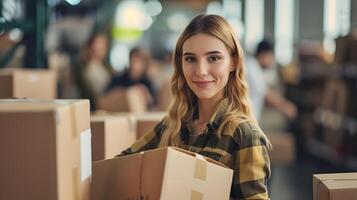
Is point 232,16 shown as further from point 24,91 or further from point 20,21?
point 24,91

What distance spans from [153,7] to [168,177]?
16601 millimetres

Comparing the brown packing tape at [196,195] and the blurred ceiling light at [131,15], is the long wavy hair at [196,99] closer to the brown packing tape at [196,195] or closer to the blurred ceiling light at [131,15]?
the brown packing tape at [196,195]

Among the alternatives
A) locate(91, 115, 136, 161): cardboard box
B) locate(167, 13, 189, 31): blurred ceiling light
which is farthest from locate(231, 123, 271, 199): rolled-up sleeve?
locate(167, 13, 189, 31): blurred ceiling light

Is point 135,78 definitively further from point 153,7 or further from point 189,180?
point 153,7

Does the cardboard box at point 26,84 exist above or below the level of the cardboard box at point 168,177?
above

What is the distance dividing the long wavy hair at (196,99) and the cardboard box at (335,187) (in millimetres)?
273

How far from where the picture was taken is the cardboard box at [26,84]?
3.28m

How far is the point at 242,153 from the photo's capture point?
189cm

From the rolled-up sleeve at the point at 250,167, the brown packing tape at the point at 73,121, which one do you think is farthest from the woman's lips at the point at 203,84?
the brown packing tape at the point at 73,121

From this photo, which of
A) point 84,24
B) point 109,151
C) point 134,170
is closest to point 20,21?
point 109,151

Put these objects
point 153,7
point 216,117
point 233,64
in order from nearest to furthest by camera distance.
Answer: point 216,117
point 233,64
point 153,7

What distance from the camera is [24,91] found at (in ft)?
11.3

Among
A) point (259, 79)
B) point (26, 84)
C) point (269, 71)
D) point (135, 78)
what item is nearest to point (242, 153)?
point (26, 84)

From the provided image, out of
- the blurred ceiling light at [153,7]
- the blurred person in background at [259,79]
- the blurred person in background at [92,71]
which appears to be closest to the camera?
the blurred person in background at [259,79]
